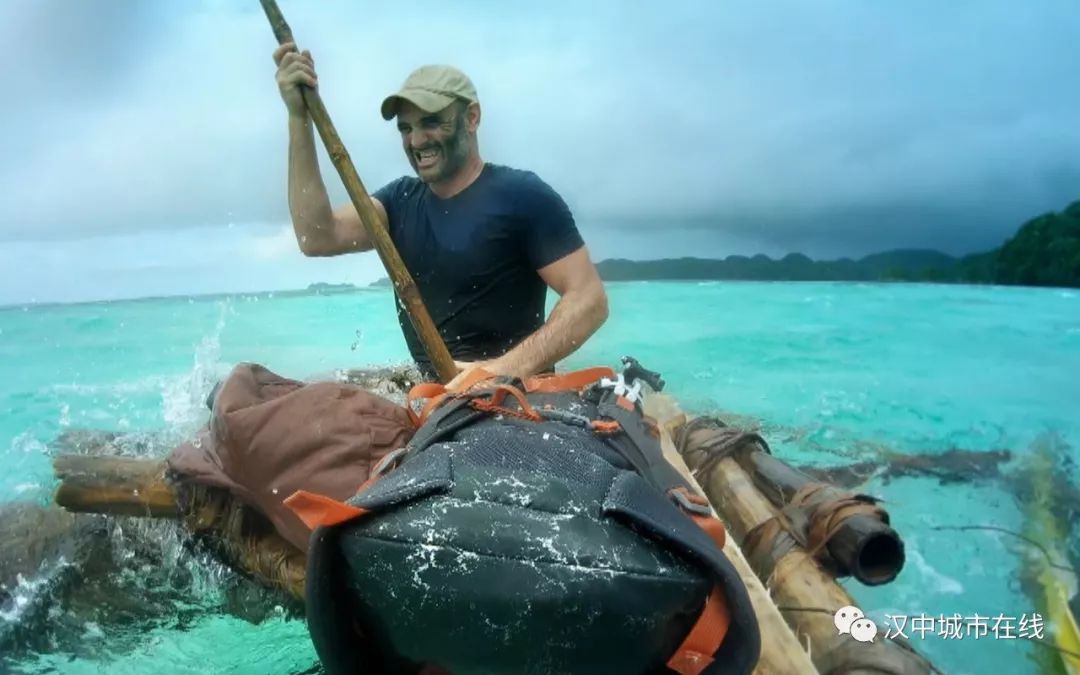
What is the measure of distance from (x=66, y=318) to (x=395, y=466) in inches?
626

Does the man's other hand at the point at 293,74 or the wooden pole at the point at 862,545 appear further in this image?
the man's other hand at the point at 293,74

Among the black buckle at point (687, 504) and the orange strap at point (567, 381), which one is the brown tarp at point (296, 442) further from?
the black buckle at point (687, 504)

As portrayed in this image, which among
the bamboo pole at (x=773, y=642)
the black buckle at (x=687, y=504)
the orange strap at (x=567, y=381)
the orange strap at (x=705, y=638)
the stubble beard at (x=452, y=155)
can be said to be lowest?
the bamboo pole at (x=773, y=642)

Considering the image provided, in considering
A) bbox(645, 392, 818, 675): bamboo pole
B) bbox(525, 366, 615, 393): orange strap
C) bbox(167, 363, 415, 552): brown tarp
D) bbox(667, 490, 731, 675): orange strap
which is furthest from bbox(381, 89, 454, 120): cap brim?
bbox(667, 490, 731, 675): orange strap

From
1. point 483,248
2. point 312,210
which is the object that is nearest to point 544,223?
point 483,248

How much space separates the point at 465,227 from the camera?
2695 millimetres

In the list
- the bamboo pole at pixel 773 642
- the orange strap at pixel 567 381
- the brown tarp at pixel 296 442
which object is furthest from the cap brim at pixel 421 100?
the bamboo pole at pixel 773 642

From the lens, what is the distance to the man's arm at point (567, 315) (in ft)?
8.15

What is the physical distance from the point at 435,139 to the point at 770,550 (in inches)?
62.8

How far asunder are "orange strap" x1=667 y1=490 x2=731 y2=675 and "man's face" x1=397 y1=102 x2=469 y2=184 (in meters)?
1.90

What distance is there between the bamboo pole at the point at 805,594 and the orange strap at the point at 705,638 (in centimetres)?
90

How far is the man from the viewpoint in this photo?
2.63 meters

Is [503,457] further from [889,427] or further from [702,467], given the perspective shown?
[889,427]

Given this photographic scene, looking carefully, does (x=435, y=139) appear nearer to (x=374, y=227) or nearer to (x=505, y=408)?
(x=374, y=227)
